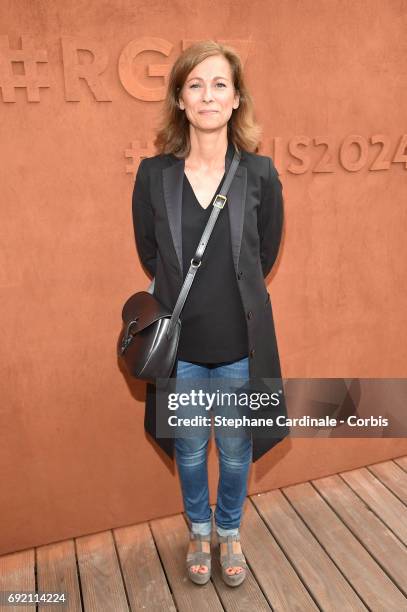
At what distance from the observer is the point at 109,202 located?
7.27 ft

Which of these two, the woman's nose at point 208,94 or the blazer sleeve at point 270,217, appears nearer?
the woman's nose at point 208,94

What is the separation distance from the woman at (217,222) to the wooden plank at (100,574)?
24.5 inches

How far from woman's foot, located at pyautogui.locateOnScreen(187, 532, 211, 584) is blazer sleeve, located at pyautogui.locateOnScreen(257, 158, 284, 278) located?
1166 mm

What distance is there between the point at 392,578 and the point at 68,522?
4.57 ft

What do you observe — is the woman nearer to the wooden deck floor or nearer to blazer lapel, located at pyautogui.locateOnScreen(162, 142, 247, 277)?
blazer lapel, located at pyautogui.locateOnScreen(162, 142, 247, 277)

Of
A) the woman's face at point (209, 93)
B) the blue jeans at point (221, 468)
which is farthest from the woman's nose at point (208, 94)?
the blue jeans at point (221, 468)

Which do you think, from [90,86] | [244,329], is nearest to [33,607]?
[244,329]

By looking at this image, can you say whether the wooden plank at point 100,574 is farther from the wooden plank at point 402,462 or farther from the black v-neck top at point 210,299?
the wooden plank at point 402,462

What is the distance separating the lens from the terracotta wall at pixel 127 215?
6.78ft

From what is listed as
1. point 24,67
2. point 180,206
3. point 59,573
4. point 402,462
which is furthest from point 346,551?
point 24,67

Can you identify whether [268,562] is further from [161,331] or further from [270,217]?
[270,217]

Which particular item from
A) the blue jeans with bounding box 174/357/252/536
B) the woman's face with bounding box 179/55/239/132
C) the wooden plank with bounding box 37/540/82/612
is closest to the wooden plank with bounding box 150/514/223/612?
the blue jeans with bounding box 174/357/252/536

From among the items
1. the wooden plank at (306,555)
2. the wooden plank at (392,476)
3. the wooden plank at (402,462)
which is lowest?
the wooden plank at (306,555)

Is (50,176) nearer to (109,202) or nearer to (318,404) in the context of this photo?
(109,202)
